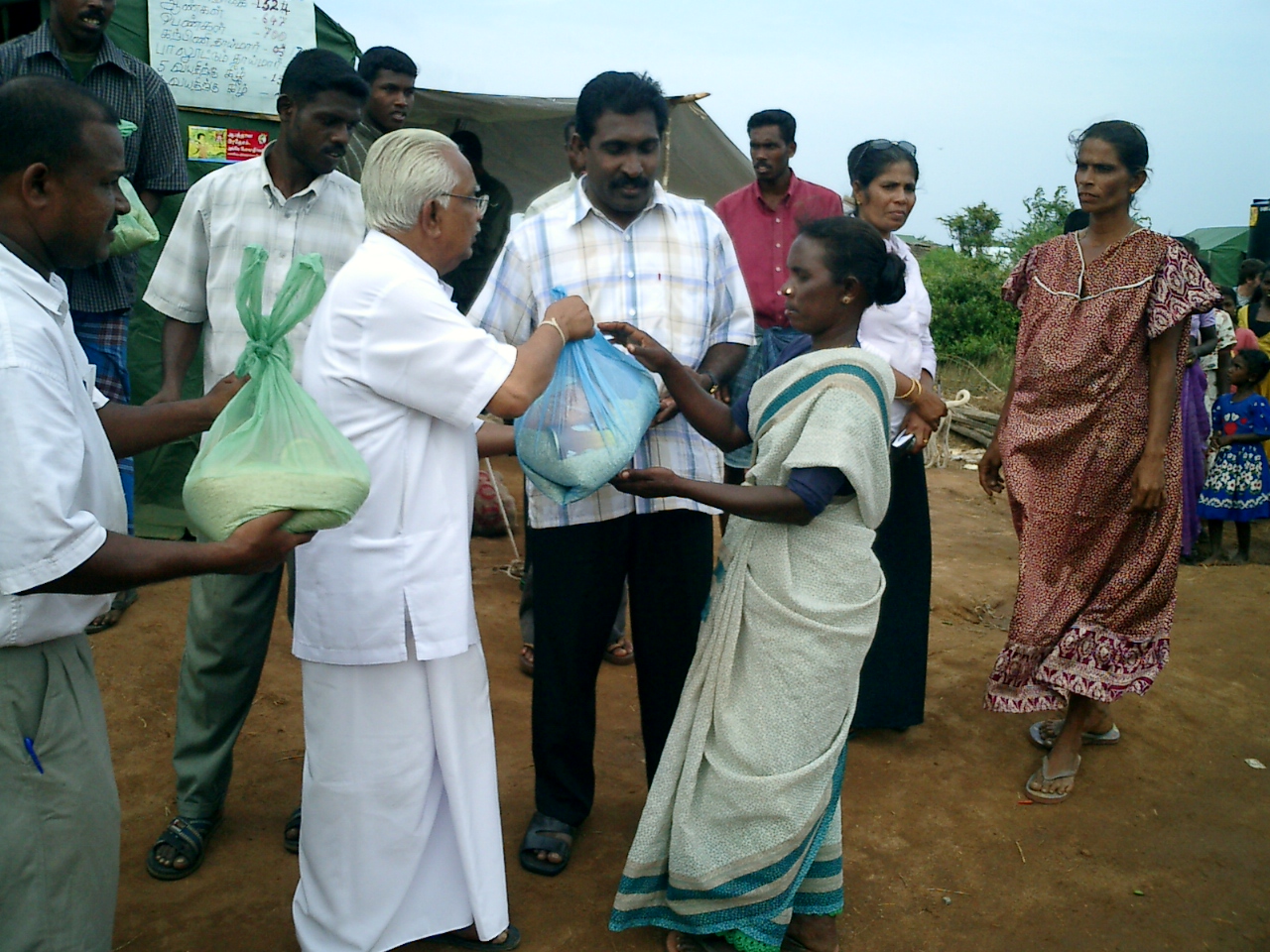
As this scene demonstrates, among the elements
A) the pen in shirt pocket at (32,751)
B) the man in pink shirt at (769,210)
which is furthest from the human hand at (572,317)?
the man in pink shirt at (769,210)

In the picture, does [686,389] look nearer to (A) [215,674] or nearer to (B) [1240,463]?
(A) [215,674]

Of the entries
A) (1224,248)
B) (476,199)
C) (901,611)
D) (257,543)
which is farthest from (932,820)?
(1224,248)

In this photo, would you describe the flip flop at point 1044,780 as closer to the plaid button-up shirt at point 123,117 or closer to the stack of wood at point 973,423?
the plaid button-up shirt at point 123,117

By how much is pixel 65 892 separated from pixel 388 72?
154 inches

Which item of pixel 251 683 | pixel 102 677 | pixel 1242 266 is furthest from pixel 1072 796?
pixel 1242 266

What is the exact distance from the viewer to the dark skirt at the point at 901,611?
3.90 m

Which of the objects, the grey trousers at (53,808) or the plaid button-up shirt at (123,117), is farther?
the plaid button-up shirt at (123,117)

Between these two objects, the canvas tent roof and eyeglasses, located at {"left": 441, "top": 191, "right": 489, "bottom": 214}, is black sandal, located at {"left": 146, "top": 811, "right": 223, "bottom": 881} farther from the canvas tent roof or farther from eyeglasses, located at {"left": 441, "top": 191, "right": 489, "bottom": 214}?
the canvas tent roof

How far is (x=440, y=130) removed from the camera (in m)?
7.17

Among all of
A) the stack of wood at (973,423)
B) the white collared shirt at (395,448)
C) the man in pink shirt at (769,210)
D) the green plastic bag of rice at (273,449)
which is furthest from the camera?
the stack of wood at (973,423)

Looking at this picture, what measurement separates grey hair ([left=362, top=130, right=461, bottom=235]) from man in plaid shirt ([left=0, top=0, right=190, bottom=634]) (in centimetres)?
217

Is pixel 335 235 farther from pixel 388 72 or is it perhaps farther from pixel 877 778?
pixel 877 778

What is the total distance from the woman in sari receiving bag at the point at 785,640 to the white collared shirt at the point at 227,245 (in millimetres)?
1147

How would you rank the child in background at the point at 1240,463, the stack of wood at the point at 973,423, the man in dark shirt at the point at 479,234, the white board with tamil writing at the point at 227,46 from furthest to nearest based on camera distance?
the stack of wood at the point at 973,423
the child in background at the point at 1240,463
the man in dark shirt at the point at 479,234
the white board with tamil writing at the point at 227,46
